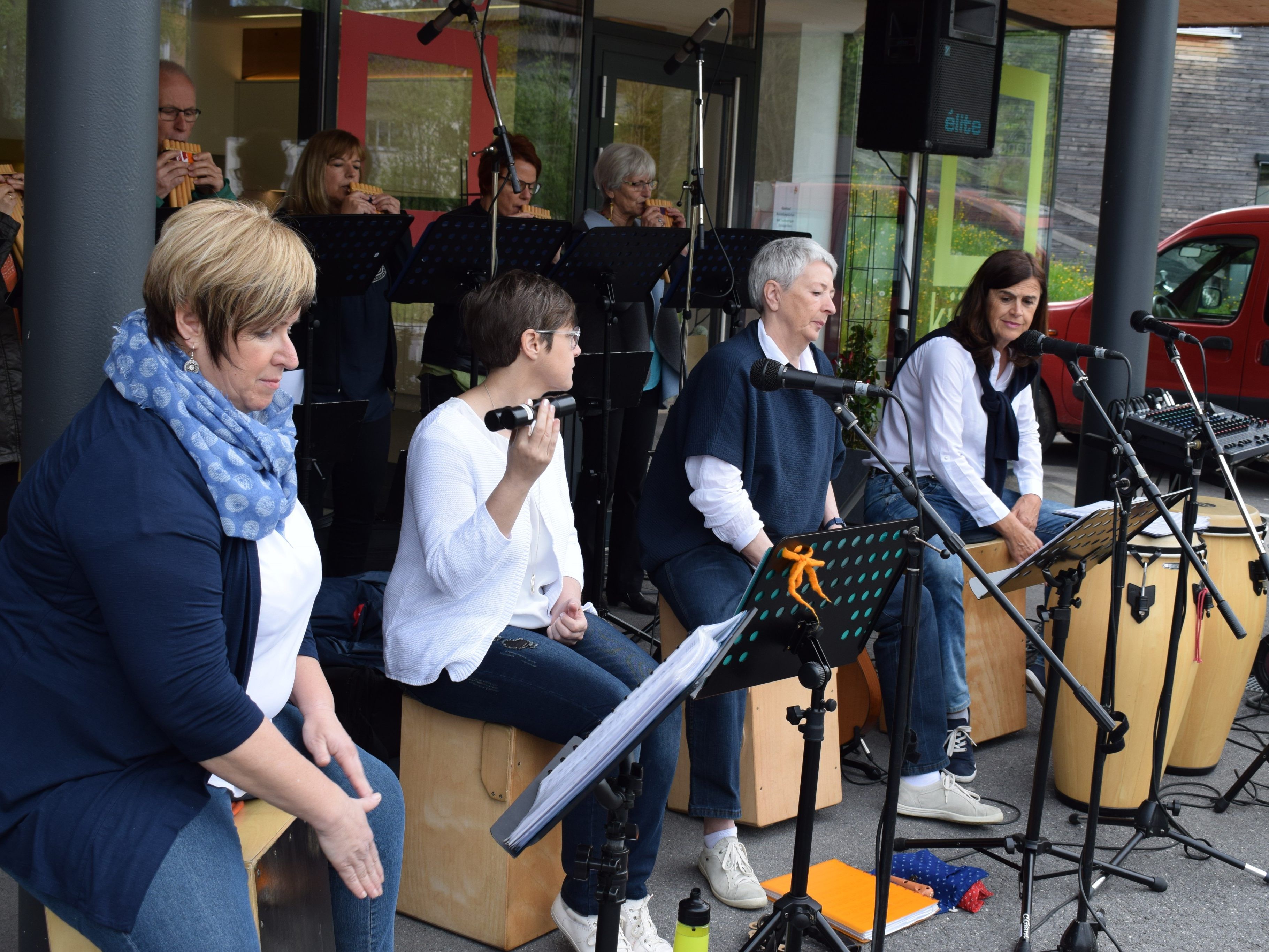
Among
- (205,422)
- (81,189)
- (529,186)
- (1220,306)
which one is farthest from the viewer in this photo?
(1220,306)

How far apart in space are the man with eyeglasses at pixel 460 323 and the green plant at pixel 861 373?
1856 millimetres

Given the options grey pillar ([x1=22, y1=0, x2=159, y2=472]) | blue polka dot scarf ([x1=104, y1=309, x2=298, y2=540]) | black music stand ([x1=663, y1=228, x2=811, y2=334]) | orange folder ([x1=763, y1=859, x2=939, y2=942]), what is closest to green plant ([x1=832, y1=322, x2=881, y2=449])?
black music stand ([x1=663, y1=228, x2=811, y2=334])

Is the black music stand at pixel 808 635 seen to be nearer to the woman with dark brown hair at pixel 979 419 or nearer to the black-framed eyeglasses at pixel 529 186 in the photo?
the woman with dark brown hair at pixel 979 419

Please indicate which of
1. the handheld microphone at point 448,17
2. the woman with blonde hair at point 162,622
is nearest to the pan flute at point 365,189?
the handheld microphone at point 448,17

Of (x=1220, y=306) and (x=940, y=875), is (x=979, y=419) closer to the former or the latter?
(x=940, y=875)

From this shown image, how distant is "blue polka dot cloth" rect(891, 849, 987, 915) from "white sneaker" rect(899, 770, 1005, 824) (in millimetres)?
250

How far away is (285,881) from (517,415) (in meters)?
0.83

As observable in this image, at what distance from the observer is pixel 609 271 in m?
4.25

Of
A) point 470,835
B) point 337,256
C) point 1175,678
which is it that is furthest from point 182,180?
point 1175,678

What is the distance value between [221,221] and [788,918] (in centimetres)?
155

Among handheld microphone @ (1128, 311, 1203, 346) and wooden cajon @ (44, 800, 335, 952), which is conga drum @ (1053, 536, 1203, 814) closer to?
handheld microphone @ (1128, 311, 1203, 346)

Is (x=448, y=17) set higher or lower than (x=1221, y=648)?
higher

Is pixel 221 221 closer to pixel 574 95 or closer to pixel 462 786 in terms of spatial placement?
pixel 462 786

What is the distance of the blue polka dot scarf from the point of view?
5.56 ft
